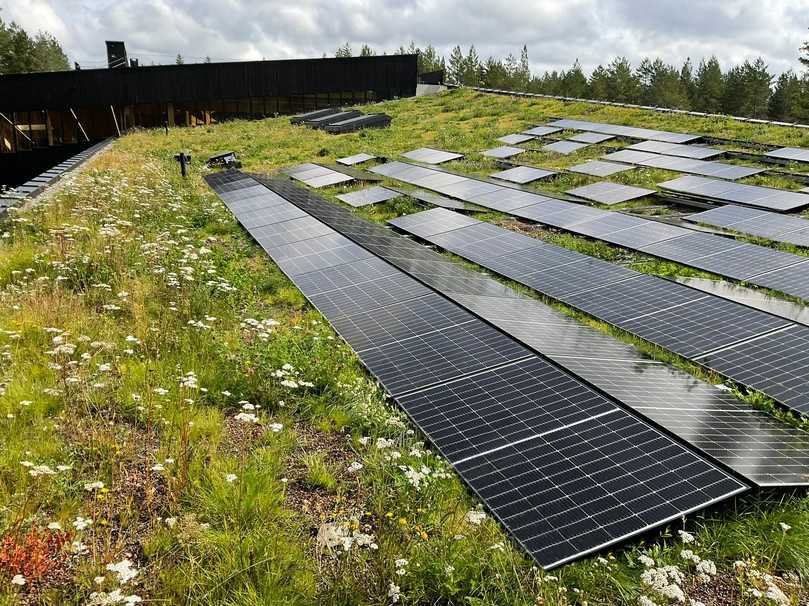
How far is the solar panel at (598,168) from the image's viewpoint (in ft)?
64.0

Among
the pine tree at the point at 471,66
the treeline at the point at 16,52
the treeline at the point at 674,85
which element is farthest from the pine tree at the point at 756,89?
the treeline at the point at 16,52

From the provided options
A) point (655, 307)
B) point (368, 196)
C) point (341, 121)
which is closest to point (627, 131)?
point (368, 196)

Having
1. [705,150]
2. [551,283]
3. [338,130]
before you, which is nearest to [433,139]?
[338,130]

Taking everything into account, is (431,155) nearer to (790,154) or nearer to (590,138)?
(590,138)

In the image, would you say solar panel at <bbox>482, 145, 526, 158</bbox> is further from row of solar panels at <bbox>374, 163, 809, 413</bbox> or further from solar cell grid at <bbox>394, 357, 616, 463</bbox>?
solar cell grid at <bbox>394, 357, 616, 463</bbox>

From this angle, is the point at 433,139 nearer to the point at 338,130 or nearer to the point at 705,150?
the point at 338,130

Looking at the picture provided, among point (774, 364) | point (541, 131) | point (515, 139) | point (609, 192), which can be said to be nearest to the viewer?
point (774, 364)

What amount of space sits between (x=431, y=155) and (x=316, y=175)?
519 cm

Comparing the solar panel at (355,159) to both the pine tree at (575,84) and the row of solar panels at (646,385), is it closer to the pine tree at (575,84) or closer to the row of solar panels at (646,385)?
the row of solar panels at (646,385)

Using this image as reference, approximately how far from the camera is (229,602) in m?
3.99

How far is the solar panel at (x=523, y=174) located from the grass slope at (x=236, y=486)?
1164cm

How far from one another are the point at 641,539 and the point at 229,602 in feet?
9.90

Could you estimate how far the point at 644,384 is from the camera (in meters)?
6.78

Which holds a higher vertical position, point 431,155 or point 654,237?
point 431,155
